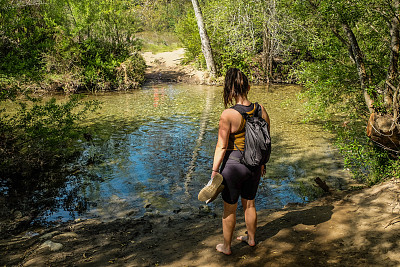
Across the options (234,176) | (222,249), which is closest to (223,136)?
(234,176)

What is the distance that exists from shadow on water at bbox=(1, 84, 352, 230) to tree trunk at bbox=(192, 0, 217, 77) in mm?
10361

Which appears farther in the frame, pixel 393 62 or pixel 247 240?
pixel 393 62

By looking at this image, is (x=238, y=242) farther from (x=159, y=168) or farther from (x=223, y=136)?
(x=159, y=168)

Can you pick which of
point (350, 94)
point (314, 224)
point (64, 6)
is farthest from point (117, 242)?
point (64, 6)

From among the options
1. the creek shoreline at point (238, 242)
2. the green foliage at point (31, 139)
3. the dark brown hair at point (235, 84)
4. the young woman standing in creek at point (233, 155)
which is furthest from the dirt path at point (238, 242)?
the green foliage at point (31, 139)

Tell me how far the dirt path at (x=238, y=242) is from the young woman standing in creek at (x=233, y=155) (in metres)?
0.60

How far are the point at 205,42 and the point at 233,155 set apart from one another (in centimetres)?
2132

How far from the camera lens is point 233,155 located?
3.92 m

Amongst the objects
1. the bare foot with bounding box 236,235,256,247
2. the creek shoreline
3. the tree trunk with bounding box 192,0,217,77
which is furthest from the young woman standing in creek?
the tree trunk with bounding box 192,0,217,77

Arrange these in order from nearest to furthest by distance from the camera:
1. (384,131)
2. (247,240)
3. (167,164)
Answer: (247,240)
(384,131)
(167,164)

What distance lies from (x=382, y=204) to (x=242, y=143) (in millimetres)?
2575

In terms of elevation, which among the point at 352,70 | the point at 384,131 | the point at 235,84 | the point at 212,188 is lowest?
the point at 212,188

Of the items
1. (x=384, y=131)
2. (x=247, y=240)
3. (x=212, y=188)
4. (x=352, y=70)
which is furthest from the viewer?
(x=352, y=70)

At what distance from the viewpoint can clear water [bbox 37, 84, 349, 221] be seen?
6.64 metres
